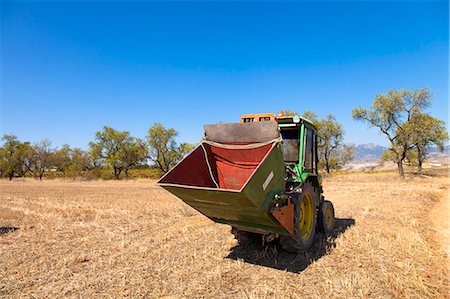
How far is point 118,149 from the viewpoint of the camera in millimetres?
40469

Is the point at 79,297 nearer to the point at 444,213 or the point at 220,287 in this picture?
the point at 220,287

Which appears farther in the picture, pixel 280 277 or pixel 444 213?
pixel 444 213

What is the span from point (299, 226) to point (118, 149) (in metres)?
39.3

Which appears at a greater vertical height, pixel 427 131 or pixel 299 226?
pixel 427 131

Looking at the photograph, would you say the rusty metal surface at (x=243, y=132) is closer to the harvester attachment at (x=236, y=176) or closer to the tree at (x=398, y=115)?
the harvester attachment at (x=236, y=176)

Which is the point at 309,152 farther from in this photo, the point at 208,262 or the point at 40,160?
the point at 40,160

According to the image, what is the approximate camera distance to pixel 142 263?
15.9ft

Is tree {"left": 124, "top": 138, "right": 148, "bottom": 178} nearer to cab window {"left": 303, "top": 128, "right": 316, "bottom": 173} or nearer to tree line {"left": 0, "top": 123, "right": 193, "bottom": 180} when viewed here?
tree line {"left": 0, "top": 123, "right": 193, "bottom": 180}

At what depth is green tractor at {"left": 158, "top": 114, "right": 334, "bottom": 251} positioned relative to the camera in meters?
4.05

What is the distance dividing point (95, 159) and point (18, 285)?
40601 mm

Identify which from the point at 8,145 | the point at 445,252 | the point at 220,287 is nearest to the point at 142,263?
the point at 220,287

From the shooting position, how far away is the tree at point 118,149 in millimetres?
40094

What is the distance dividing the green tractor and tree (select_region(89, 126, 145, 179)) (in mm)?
36371

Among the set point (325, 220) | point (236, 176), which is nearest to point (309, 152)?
point (325, 220)
